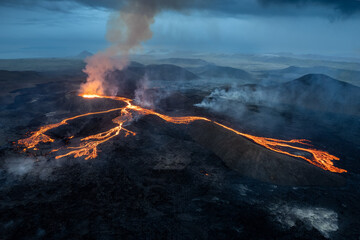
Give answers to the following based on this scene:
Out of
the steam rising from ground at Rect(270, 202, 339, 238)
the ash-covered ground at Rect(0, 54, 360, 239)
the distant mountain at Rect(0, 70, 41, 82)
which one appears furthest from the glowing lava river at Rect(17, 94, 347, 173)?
the distant mountain at Rect(0, 70, 41, 82)

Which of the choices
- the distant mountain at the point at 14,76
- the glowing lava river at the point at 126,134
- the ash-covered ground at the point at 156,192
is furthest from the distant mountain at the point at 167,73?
the ash-covered ground at the point at 156,192

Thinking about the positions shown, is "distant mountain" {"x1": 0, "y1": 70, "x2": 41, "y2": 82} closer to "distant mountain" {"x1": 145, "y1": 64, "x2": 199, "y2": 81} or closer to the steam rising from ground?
"distant mountain" {"x1": 145, "y1": 64, "x2": 199, "y2": 81}

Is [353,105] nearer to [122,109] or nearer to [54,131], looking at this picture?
[122,109]

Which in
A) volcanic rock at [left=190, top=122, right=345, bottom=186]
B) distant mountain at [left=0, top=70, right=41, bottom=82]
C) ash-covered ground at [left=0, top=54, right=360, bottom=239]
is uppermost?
volcanic rock at [left=190, top=122, right=345, bottom=186]

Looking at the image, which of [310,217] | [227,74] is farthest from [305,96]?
[227,74]

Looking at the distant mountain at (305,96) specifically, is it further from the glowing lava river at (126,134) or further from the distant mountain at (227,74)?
the distant mountain at (227,74)

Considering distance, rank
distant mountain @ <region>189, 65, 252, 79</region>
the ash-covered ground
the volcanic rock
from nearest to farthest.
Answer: the ash-covered ground, the volcanic rock, distant mountain @ <region>189, 65, 252, 79</region>

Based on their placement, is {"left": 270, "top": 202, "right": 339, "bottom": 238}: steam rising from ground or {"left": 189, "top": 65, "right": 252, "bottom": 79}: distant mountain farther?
{"left": 189, "top": 65, "right": 252, "bottom": 79}: distant mountain
